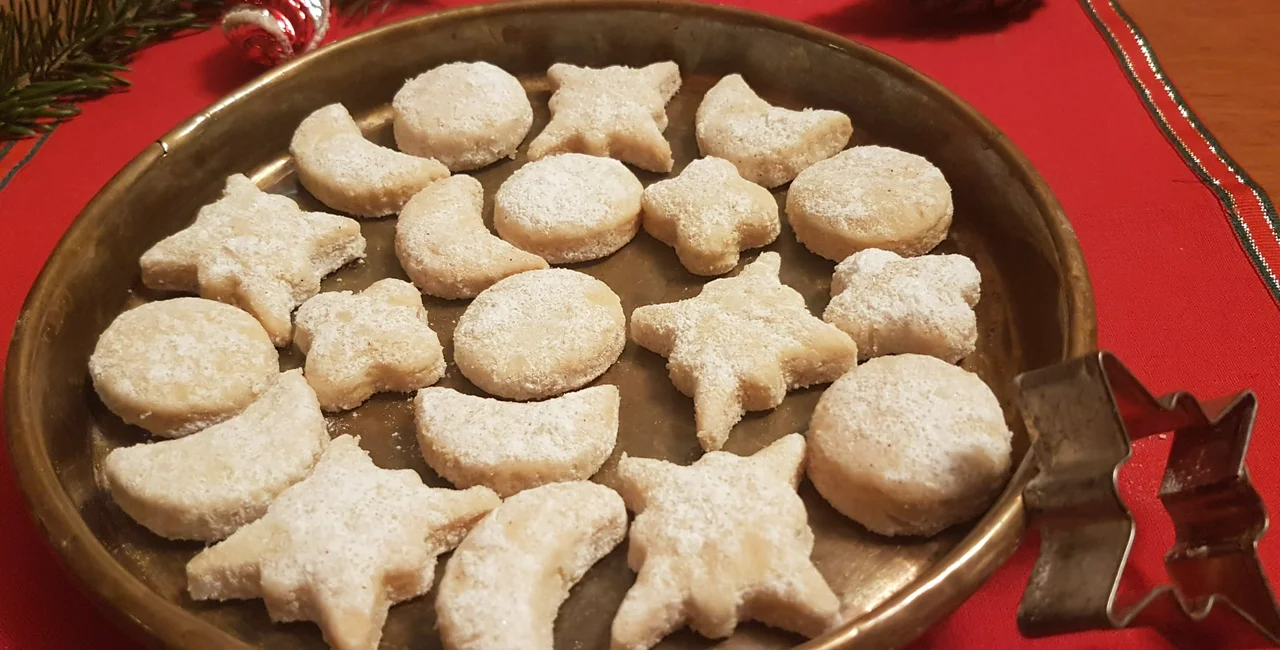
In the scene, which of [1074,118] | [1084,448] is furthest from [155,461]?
[1074,118]

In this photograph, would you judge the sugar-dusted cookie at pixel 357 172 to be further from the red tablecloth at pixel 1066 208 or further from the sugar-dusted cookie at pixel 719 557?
the sugar-dusted cookie at pixel 719 557

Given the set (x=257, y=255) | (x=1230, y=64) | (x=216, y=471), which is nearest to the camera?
(x=216, y=471)

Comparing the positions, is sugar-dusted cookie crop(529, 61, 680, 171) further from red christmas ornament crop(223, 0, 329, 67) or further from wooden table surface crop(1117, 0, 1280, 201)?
wooden table surface crop(1117, 0, 1280, 201)

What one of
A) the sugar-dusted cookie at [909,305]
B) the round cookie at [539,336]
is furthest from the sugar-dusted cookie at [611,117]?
the sugar-dusted cookie at [909,305]

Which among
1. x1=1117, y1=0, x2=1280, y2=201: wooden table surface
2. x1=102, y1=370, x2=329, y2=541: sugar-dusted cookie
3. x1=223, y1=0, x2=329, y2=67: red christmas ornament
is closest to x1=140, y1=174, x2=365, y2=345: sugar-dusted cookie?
x1=102, y1=370, x2=329, y2=541: sugar-dusted cookie

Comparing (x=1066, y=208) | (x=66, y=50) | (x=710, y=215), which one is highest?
(x=66, y=50)

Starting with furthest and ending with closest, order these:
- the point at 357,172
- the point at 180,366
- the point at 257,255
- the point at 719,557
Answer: the point at 357,172 < the point at 257,255 < the point at 180,366 < the point at 719,557

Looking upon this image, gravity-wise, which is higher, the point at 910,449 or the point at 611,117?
the point at 611,117

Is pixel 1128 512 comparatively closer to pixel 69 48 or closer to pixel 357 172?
pixel 357 172

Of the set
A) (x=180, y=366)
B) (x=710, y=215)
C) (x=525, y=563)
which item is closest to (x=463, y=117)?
(x=710, y=215)
